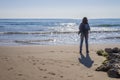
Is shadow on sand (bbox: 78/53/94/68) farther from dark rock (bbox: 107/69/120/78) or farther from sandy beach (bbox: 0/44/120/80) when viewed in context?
dark rock (bbox: 107/69/120/78)

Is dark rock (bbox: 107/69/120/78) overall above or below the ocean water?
above

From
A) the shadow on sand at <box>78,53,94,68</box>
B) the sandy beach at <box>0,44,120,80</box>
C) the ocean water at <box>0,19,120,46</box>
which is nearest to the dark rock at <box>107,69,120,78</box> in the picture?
the sandy beach at <box>0,44,120,80</box>

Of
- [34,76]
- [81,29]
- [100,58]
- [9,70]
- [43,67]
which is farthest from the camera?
[81,29]

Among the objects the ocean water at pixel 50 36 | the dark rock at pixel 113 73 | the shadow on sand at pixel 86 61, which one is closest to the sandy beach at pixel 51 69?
the shadow on sand at pixel 86 61

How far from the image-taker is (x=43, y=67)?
8.27 metres

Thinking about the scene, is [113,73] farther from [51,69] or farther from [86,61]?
[86,61]

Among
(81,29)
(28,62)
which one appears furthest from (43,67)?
(81,29)

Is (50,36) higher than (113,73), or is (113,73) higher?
(113,73)

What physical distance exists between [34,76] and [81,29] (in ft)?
17.9

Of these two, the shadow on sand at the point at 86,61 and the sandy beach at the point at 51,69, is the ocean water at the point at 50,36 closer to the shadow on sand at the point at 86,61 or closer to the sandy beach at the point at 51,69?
the shadow on sand at the point at 86,61

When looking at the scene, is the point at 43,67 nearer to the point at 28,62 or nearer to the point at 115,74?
the point at 28,62

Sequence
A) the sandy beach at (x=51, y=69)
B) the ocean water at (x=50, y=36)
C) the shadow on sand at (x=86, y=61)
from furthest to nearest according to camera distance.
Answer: the ocean water at (x=50, y=36) → the shadow on sand at (x=86, y=61) → the sandy beach at (x=51, y=69)

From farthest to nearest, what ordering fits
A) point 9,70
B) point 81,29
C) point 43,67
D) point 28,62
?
point 81,29 < point 28,62 < point 43,67 < point 9,70

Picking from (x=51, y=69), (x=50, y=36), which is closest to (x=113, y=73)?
(x=51, y=69)
